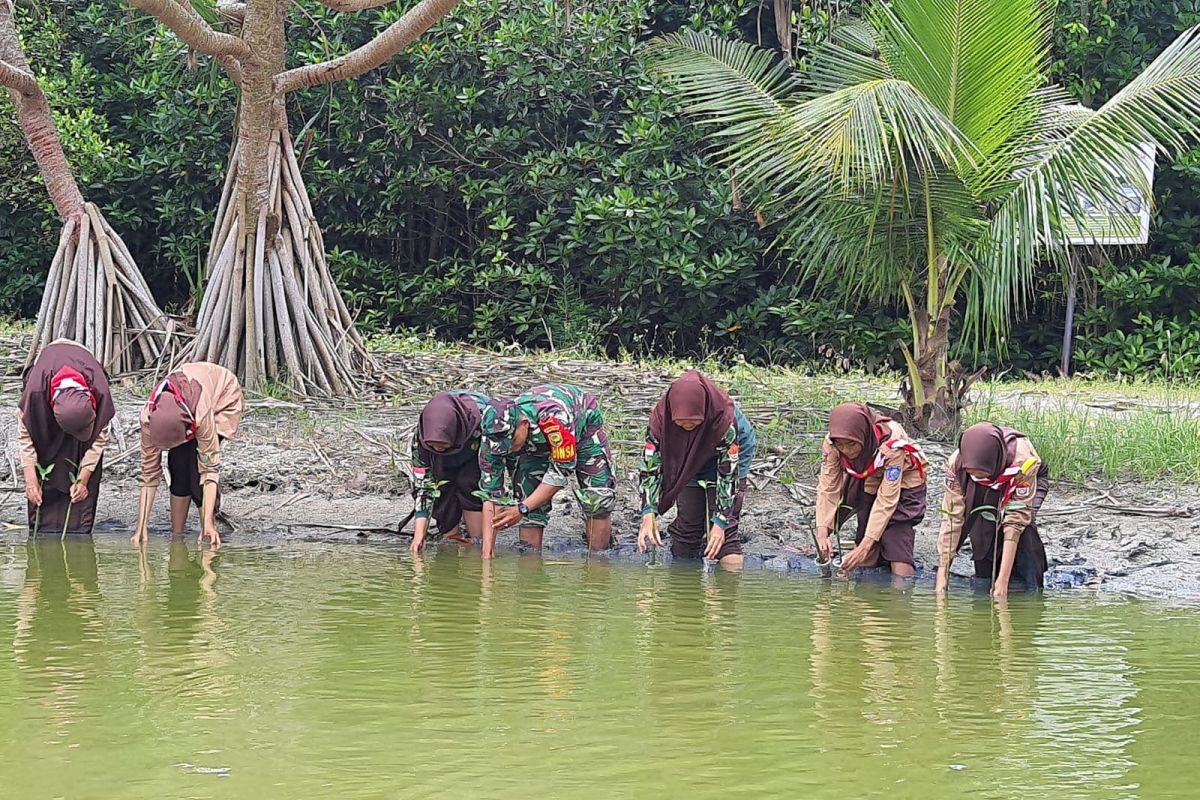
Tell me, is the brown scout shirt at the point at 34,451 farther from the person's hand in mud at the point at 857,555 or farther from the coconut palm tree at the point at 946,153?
the person's hand in mud at the point at 857,555

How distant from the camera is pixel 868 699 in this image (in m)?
5.12

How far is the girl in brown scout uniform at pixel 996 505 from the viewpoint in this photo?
7.21m

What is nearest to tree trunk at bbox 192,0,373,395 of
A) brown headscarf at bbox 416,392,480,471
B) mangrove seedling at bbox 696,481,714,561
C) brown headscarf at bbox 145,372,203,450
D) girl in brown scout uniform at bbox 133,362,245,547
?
girl in brown scout uniform at bbox 133,362,245,547

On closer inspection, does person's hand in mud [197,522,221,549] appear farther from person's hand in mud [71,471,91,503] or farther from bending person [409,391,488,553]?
bending person [409,391,488,553]

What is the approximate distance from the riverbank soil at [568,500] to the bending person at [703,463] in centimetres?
39

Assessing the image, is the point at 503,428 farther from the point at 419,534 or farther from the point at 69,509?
the point at 69,509

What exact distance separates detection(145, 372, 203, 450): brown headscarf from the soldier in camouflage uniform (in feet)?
5.45

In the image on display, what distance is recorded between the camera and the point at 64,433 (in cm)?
850

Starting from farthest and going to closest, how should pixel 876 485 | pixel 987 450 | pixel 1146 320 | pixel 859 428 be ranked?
pixel 1146 320, pixel 876 485, pixel 859 428, pixel 987 450

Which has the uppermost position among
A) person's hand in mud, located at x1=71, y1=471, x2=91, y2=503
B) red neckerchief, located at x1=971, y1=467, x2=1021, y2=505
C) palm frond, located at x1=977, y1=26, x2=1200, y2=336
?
palm frond, located at x1=977, y1=26, x2=1200, y2=336

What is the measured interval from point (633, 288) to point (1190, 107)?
7019mm

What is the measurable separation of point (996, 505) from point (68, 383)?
5128 mm

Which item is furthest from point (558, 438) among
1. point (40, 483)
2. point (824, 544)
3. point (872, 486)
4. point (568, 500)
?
point (40, 483)

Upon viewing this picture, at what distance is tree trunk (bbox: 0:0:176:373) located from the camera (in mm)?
10977
